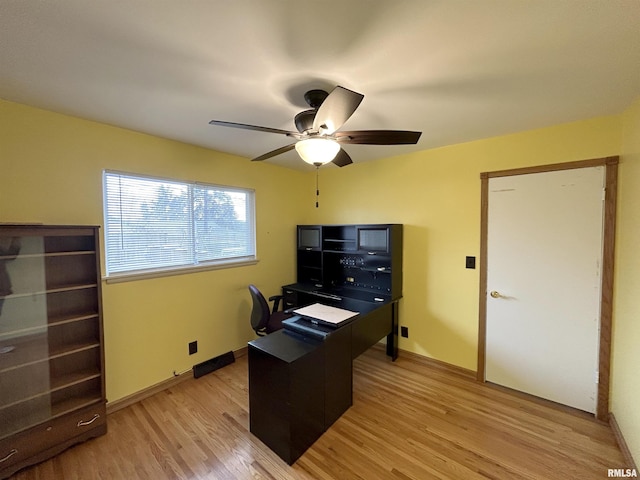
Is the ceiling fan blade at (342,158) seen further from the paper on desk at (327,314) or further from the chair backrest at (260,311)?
the chair backrest at (260,311)

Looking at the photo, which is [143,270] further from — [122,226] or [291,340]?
[291,340]

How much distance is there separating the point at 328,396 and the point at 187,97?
234 cm

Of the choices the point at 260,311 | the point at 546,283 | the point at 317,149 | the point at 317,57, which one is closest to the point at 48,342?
the point at 260,311

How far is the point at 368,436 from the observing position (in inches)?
76.9

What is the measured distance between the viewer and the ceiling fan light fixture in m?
1.52

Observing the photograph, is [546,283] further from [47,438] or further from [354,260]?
[47,438]

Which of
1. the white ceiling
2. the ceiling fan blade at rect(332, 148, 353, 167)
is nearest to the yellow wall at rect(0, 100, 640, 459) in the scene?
the white ceiling

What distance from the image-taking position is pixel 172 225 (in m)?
2.60

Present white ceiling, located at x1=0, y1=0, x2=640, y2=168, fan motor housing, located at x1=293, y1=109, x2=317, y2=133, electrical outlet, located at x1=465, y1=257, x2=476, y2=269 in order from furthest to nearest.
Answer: electrical outlet, located at x1=465, y1=257, x2=476, y2=269 < fan motor housing, located at x1=293, y1=109, x2=317, y2=133 < white ceiling, located at x1=0, y1=0, x2=640, y2=168

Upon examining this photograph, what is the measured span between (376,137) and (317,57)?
54cm

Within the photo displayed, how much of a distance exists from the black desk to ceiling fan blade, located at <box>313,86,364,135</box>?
1433mm

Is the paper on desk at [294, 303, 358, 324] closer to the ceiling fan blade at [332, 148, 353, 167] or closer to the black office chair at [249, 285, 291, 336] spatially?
the black office chair at [249, 285, 291, 336]

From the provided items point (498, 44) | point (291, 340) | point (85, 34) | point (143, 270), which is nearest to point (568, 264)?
point (498, 44)

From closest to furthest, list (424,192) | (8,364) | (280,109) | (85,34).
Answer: (85,34) < (8,364) < (280,109) < (424,192)
